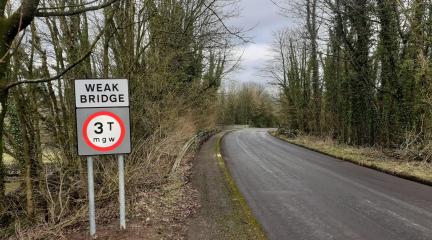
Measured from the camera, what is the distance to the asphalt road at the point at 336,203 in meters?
5.88

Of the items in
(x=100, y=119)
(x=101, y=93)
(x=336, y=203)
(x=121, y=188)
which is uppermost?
(x=101, y=93)

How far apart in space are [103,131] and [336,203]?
5229 mm

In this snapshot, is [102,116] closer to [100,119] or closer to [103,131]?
[100,119]

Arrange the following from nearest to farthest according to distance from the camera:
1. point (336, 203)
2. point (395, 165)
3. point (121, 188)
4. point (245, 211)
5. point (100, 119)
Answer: point (100, 119), point (121, 188), point (245, 211), point (336, 203), point (395, 165)

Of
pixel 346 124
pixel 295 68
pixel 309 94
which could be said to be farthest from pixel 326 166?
pixel 295 68

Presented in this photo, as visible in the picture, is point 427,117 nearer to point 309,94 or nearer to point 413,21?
point 413,21

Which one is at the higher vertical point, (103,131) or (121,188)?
(103,131)

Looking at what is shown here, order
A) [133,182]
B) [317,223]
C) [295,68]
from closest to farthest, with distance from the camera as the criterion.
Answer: [317,223], [133,182], [295,68]

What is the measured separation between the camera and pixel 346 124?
24.1 meters

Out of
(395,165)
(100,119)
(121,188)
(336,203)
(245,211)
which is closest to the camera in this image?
(100,119)

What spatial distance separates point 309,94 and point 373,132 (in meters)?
11.4

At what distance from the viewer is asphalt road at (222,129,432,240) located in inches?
231

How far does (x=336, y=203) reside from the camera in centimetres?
771

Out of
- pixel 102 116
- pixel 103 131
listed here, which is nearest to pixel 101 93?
pixel 102 116
